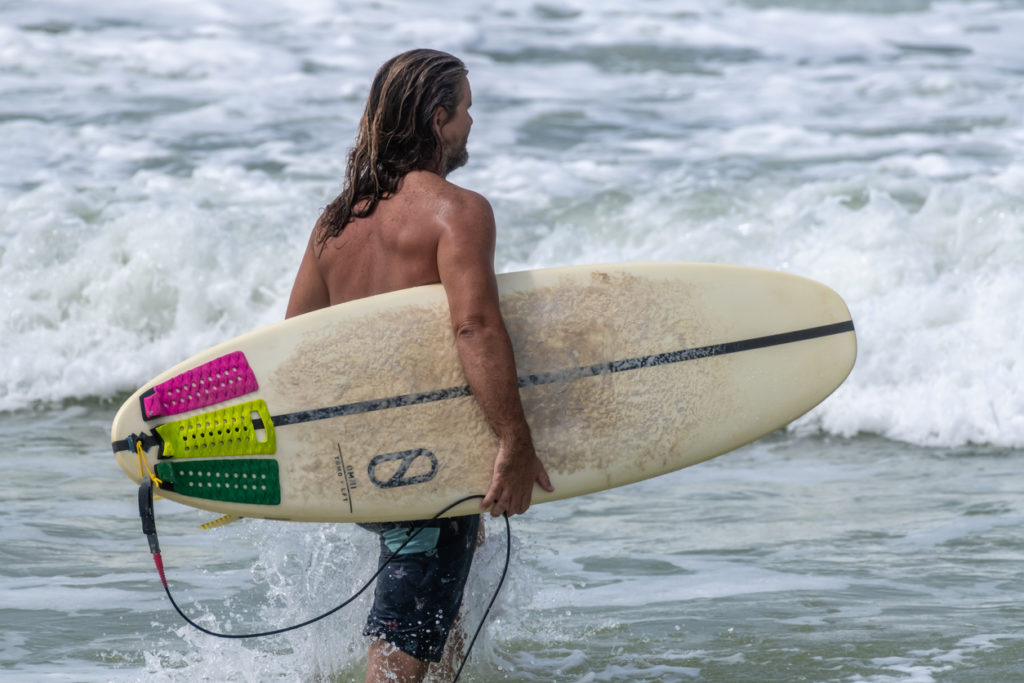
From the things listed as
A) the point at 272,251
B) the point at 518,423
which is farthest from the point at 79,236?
the point at 518,423

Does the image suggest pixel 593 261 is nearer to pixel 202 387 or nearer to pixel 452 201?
pixel 202 387

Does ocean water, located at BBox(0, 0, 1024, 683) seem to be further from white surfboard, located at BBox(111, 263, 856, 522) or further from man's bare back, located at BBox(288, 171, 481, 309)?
man's bare back, located at BBox(288, 171, 481, 309)

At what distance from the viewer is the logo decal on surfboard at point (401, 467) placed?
8.34 ft

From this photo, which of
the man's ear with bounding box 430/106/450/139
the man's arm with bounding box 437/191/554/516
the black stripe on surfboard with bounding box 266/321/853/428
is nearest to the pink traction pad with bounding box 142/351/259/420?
the black stripe on surfboard with bounding box 266/321/853/428

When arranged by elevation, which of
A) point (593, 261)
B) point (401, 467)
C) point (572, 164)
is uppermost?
point (401, 467)

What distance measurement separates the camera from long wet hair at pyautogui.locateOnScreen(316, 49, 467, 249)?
242cm

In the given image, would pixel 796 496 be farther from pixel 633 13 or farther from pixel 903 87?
pixel 633 13

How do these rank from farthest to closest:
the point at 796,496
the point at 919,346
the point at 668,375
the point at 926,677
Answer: the point at 919,346 < the point at 796,496 < the point at 926,677 < the point at 668,375

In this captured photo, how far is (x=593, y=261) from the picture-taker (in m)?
7.52

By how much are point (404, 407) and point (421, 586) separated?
1.21 feet

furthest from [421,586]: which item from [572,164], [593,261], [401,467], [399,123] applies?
[572,164]

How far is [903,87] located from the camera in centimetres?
1068

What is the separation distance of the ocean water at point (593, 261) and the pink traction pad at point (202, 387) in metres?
0.78

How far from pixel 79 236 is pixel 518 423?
5.96 m
